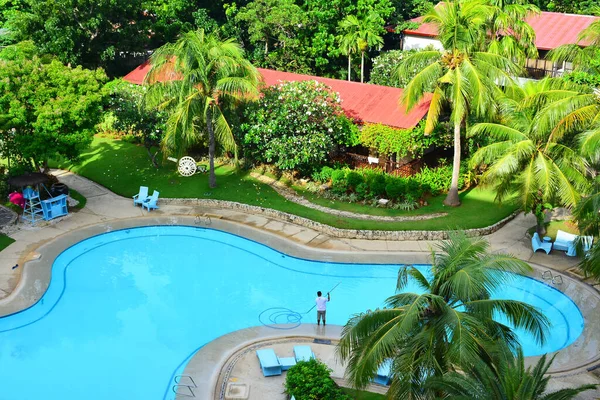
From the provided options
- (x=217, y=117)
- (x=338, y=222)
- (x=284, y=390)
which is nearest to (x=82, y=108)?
(x=217, y=117)

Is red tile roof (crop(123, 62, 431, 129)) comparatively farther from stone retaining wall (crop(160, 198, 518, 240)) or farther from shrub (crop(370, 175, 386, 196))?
stone retaining wall (crop(160, 198, 518, 240))

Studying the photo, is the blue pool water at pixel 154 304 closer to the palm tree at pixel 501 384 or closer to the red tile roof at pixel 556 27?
the palm tree at pixel 501 384

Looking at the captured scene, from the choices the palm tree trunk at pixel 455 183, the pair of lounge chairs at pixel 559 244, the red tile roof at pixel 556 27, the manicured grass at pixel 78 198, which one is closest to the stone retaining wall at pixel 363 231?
the pair of lounge chairs at pixel 559 244

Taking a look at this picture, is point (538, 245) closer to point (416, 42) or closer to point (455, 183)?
point (455, 183)

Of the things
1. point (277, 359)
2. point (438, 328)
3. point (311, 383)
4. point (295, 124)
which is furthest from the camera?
point (295, 124)

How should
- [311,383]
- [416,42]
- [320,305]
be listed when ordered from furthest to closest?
[416,42] → [320,305] → [311,383]

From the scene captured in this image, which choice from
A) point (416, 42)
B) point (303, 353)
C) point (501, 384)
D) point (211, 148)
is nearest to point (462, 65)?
point (211, 148)

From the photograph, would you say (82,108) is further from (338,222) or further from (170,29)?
(170,29)
